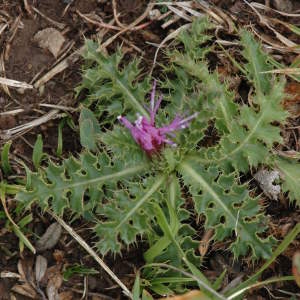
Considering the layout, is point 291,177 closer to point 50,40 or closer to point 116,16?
point 116,16

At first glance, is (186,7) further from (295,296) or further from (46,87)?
(295,296)

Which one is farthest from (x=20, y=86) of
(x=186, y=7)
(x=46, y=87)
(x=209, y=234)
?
(x=209, y=234)

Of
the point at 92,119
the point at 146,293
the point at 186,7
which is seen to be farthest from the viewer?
the point at 186,7

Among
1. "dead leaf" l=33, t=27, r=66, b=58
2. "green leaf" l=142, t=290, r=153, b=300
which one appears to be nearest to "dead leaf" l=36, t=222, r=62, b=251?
"green leaf" l=142, t=290, r=153, b=300

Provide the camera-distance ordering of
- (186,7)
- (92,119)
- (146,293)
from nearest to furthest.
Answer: (146,293) < (92,119) < (186,7)

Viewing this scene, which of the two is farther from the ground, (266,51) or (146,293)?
(266,51)

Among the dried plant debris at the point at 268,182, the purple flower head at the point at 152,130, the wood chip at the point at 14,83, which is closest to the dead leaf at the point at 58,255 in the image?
the purple flower head at the point at 152,130

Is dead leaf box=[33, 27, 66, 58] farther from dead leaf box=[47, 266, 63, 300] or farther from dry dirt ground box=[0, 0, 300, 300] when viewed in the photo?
dead leaf box=[47, 266, 63, 300]
